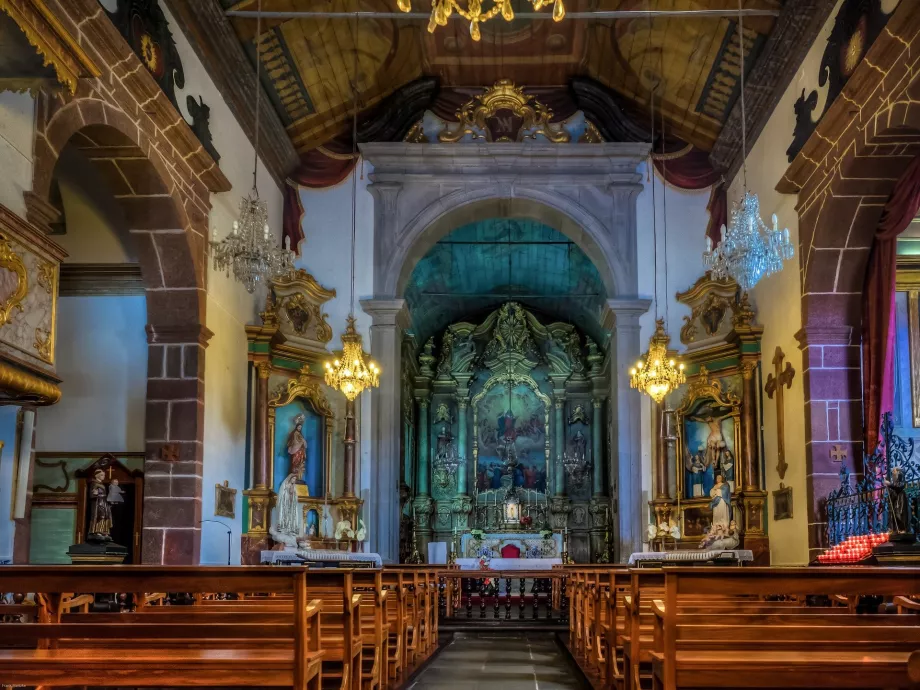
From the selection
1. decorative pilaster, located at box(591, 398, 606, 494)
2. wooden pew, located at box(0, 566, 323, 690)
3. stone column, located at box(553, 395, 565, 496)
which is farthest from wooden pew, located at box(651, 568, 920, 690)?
stone column, located at box(553, 395, 565, 496)

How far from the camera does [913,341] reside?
13602 mm

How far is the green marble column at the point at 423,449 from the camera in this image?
2206 cm

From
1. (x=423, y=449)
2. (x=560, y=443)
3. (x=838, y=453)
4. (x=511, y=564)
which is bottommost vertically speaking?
(x=511, y=564)

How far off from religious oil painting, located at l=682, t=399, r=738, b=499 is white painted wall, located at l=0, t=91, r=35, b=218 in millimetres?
9382

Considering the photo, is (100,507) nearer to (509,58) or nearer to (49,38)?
(49,38)

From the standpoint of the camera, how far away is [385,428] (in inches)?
592

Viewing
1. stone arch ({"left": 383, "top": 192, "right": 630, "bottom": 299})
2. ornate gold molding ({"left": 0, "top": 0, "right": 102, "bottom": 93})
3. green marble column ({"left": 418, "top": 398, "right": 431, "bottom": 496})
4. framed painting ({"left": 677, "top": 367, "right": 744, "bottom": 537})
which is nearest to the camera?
ornate gold molding ({"left": 0, "top": 0, "right": 102, "bottom": 93})

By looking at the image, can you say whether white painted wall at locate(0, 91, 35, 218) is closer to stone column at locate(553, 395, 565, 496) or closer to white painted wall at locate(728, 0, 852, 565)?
white painted wall at locate(728, 0, 852, 565)

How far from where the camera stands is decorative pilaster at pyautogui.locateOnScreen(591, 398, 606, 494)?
2161cm

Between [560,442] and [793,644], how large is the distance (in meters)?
18.1

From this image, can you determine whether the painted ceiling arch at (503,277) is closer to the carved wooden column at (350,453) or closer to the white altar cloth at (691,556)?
the carved wooden column at (350,453)

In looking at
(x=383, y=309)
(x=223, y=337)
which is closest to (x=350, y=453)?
(x=383, y=309)

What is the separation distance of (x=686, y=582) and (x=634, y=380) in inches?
387

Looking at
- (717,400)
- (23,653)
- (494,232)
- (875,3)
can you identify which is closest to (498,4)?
(23,653)
